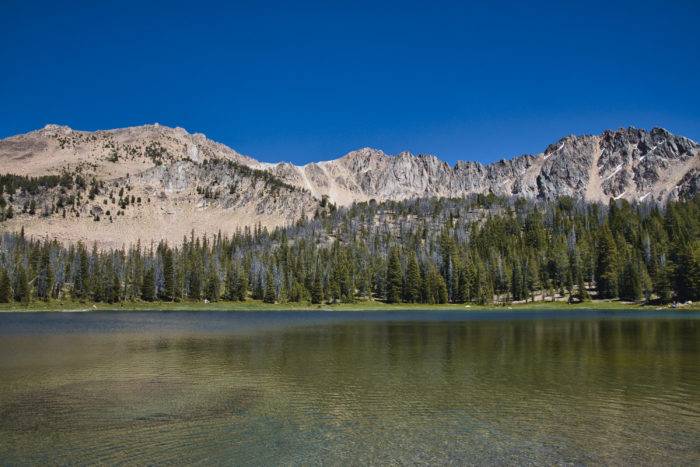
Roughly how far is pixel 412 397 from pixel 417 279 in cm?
12850

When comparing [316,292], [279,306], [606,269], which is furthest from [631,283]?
[279,306]

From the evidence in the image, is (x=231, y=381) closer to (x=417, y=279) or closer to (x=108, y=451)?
(x=108, y=451)

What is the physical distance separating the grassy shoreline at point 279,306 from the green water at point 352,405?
305 ft

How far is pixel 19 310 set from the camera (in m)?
123

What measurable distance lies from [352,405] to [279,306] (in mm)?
A: 124370

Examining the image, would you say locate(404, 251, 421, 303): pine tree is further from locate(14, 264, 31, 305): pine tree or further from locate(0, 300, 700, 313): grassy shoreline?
locate(14, 264, 31, 305): pine tree

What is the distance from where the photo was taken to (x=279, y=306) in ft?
478

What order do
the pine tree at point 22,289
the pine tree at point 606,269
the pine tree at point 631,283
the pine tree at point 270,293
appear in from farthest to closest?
the pine tree at point 270,293
the pine tree at point 606,269
the pine tree at point 22,289
the pine tree at point 631,283

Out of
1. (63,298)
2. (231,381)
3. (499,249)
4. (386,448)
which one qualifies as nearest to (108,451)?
(386,448)

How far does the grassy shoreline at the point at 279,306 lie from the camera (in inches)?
5074

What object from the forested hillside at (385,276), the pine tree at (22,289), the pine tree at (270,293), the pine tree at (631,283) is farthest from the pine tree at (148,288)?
the pine tree at (631,283)

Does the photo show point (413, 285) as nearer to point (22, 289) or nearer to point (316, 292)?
point (316, 292)

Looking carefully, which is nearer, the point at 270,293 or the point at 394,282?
the point at 270,293

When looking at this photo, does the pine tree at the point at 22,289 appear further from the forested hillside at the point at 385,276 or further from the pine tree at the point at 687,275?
the pine tree at the point at 687,275
